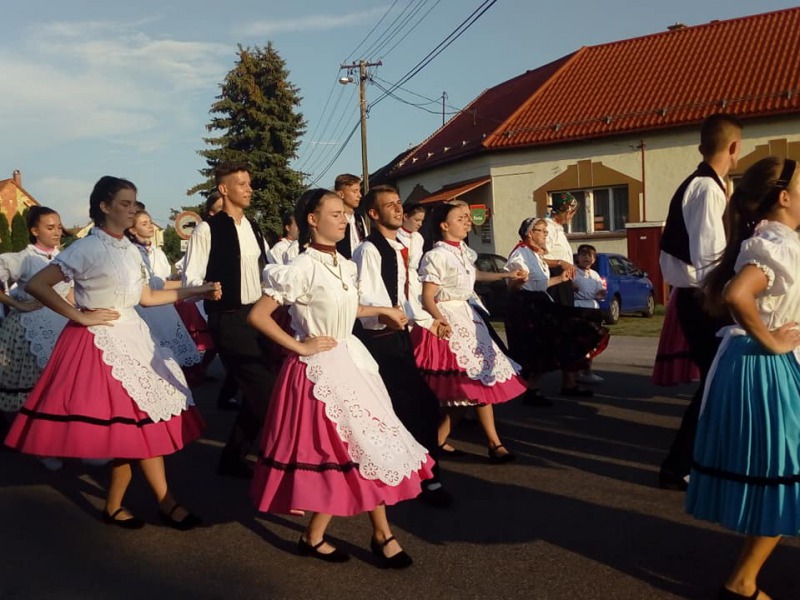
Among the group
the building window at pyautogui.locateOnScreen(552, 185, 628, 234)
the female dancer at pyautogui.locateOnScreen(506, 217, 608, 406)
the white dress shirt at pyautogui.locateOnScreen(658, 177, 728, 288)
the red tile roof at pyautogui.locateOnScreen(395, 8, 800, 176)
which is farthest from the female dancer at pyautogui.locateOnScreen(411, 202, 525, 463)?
the building window at pyautogui.locateOnScreen(552, 185, 628, 234)

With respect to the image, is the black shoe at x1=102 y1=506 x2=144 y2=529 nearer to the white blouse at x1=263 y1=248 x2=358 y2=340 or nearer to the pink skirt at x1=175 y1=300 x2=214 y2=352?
the white blouse at x1=263 y1=248 x2=358 y2=340

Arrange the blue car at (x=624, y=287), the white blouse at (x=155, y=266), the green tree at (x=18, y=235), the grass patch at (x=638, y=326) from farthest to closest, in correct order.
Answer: the green tree at (x=18, y=235)
the blue car at (x=624, y=287)
the grass patch at (x=638, y=326)
the white blouse at (x=155, y=266)

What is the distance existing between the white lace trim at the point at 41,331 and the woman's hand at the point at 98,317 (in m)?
2.03

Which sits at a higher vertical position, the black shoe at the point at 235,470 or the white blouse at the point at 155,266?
the white blouse at the point at 155,266

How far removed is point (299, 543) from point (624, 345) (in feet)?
28.5

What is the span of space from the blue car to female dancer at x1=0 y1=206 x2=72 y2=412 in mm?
11711

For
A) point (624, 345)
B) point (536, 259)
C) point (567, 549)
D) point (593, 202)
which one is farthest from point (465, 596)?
point (593, 202)

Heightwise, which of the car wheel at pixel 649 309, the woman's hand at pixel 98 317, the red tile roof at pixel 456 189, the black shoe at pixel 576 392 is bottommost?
the black shoe at pixel 576 392

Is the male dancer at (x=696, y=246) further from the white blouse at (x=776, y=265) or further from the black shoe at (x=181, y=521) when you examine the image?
the black shoe at (x=181, y=521)

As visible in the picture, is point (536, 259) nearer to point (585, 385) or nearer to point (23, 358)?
point (585, 385)

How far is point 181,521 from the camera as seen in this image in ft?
15.7

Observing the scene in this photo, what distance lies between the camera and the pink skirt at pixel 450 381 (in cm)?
580

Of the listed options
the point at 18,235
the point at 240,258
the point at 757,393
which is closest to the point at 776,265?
the point at 757,393

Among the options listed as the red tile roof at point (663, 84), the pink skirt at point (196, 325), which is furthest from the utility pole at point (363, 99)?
the pink skirt at point (196, 325)
